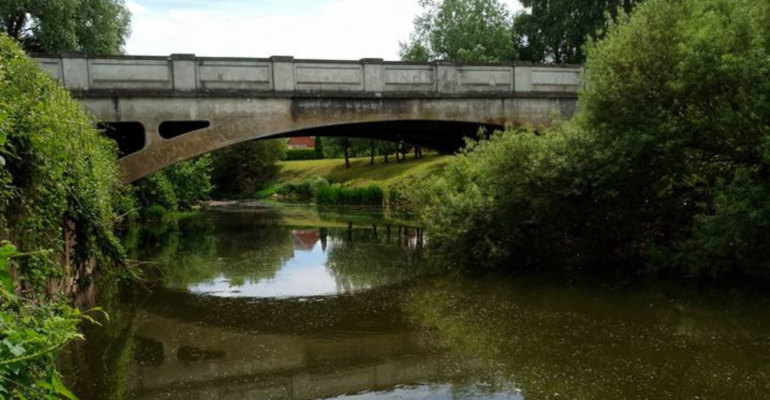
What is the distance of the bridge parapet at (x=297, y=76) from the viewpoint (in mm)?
15695

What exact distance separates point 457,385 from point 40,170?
4.89 meters

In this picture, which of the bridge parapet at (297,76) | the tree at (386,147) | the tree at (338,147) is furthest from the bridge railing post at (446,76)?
the tree at (338,147)

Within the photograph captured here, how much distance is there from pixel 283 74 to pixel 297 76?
0.40 m

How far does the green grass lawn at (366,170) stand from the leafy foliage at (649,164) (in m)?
17.0

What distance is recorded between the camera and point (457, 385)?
6.78 meters

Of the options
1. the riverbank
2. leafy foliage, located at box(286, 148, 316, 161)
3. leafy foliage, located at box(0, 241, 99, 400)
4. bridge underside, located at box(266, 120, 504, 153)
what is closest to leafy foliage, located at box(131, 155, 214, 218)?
the riverbank

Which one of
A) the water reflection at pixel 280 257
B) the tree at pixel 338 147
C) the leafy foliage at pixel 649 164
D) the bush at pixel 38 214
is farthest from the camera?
the tree at pixel 338 147

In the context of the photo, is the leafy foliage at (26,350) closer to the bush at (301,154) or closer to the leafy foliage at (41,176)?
the leafy foliage at (41,176)

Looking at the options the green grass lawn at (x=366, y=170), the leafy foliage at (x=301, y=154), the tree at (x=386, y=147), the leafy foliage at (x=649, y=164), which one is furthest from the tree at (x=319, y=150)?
the leafy foliage at (x=649, y=164)

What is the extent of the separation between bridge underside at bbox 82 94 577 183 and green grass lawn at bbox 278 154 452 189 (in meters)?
11.2

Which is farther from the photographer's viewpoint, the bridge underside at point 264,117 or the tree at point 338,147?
the tree at point 338,147

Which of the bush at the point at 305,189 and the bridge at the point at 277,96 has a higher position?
the bridge at the point at 277,96

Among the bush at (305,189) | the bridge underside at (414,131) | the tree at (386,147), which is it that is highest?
the bridge underside at (414,131)

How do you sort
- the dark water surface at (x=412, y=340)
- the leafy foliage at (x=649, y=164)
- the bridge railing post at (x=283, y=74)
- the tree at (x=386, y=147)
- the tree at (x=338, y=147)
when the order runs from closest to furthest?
the dark water surface at (x=412, y=340), the leafy foliage at (x=649, y=164), the bridge railing post at (x=283, y=74), the tree at (x=386, y=147), the tree at (x=338, y=147)
